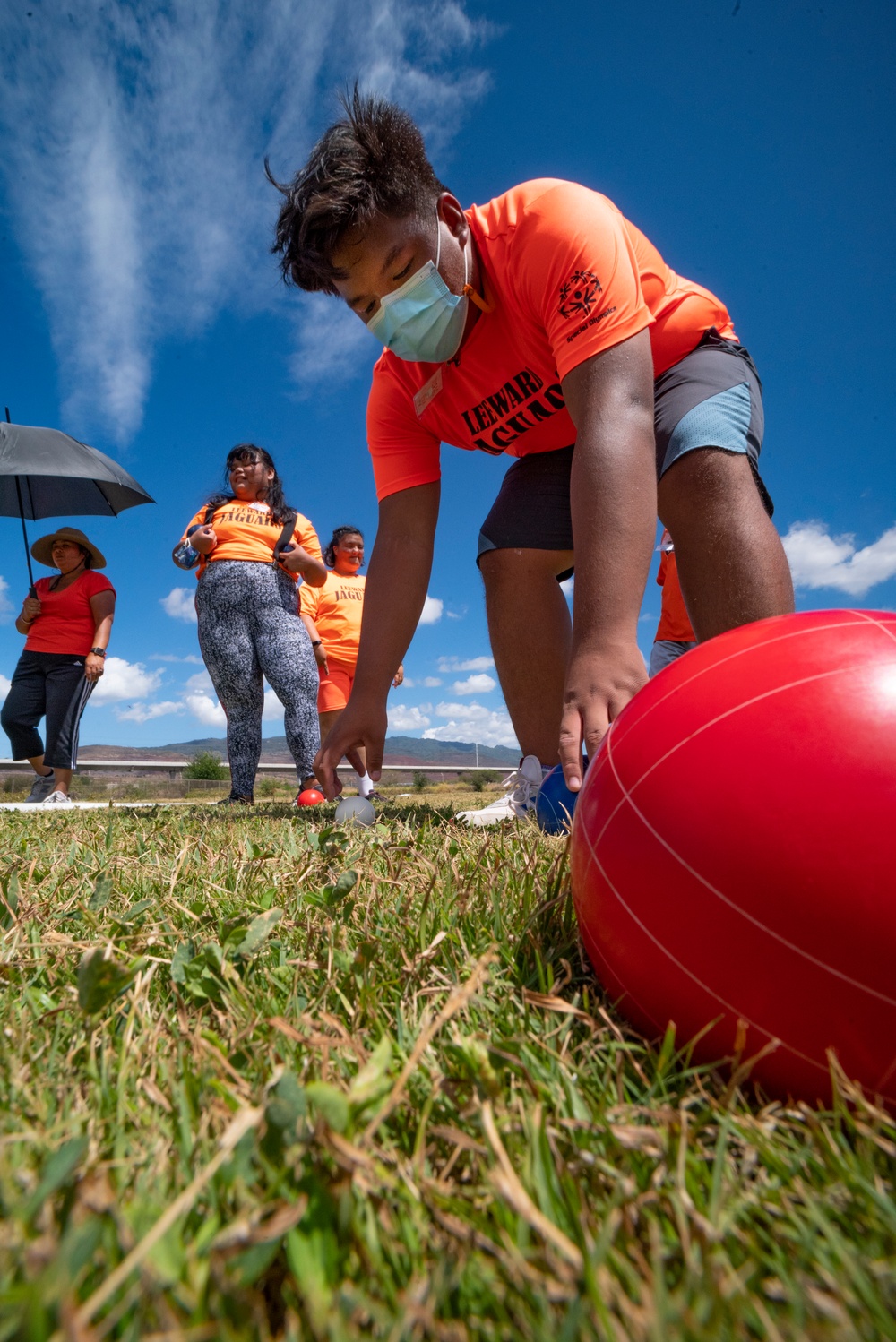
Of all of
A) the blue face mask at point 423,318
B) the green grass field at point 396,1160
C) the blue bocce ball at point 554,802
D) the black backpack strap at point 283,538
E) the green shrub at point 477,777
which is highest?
the black backpack strap at point 283,538

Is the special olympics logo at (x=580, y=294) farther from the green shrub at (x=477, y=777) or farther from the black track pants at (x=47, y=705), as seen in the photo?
the green shrub at (x=477, y=777)

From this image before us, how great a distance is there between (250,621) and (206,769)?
46.2 ft

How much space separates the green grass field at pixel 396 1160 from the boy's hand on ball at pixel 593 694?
38 cm

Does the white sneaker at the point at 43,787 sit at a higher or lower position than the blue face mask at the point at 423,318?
lower

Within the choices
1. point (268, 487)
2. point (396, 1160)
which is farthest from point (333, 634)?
point (396, 1160)

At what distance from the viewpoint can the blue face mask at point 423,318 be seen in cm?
258

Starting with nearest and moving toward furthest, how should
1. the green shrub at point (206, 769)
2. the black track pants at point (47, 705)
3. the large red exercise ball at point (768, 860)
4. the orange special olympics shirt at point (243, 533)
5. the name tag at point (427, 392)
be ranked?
the large red exercise ball at point (768, 860) → the name tag at point (427, 392) → the orange special olympics shirt at point (243, 533) → the black track pants at point (47, 705) → the green shrub at point (206, 769)

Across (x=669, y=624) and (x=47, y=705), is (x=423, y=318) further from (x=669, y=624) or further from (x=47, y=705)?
(x=47, y=705)

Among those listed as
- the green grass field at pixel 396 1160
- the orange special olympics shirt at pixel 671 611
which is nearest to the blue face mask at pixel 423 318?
the green grass field at pixel 396 1160

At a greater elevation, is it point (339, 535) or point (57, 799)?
point (339, 535)

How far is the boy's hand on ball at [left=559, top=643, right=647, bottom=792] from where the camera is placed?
1.62 metres

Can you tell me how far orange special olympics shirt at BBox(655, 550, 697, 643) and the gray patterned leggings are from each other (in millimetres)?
2869

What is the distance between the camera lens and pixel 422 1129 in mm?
771

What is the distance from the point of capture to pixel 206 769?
62.5 ft
